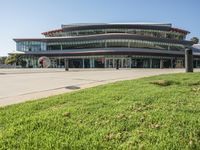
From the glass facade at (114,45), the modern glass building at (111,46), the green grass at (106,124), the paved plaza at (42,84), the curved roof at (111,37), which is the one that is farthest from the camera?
the glass facade at (114,45)

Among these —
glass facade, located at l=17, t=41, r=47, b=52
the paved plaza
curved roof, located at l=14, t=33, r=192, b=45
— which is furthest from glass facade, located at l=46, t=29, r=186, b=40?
the paved plaza

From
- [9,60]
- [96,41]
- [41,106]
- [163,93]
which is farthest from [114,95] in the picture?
[9,60]

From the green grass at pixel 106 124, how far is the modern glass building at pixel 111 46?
2254 inches

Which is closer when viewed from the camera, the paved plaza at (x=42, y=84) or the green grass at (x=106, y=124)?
the green grass at (x=106, y=124)

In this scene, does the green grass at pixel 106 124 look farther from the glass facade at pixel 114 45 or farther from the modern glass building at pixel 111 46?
the glass facade at pixel 114 45

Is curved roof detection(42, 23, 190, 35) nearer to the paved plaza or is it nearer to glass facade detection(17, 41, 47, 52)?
glass facade detection(17, 41, 47, 52)

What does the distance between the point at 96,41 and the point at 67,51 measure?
25.0 ft

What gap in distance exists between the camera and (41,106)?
782 centimetres

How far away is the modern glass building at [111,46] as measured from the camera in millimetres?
66438

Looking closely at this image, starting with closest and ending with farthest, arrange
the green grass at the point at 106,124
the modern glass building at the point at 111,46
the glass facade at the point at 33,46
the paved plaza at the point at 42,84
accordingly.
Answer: the green grass at the point at 106,124
the paved plaza at the point at 42,84
the modern glass building at the point at 111,46
the glass facade at the point at 33,46

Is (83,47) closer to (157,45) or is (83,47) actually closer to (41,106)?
(157,45)

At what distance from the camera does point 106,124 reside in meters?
5.91

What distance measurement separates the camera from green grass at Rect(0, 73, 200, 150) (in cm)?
504

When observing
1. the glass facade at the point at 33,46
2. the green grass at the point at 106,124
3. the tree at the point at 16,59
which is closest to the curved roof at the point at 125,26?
the glass facade at the point at 33,46
